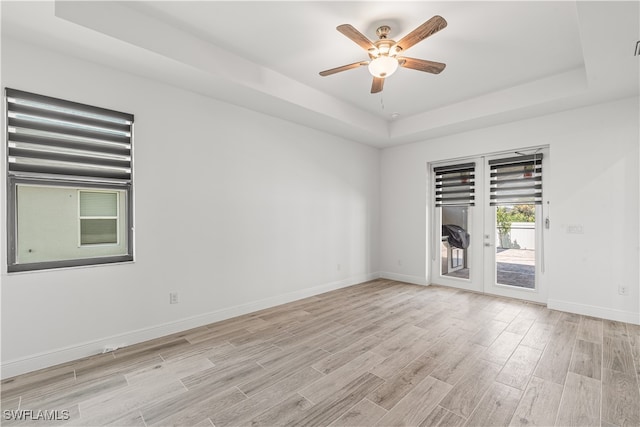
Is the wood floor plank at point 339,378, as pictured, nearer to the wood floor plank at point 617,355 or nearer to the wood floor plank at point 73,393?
the wood floor plank at point 73,393

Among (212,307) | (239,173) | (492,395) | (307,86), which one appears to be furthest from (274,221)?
(492,395)

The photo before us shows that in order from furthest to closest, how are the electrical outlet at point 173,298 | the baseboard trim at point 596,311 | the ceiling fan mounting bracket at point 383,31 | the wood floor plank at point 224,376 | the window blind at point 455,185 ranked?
the window blind at point 455,185 < the baseboard trim at point 596,311 < the electrical outlet at point 173,298 < the ceiling fan mounting bracket at point 383,31 < the wood floor plank at point 224,376

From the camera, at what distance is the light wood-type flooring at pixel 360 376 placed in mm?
1909

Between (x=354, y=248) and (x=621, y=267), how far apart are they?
3.67 meters

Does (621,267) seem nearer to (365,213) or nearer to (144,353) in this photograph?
(365,213)

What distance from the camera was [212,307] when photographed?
355cm

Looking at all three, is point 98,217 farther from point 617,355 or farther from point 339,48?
point 617,355

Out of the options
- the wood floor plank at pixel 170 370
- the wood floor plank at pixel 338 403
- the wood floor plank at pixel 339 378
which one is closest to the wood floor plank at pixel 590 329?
the wood floor plank at pixel 339 378

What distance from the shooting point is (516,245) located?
179 inches

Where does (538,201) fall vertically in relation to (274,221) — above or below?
above

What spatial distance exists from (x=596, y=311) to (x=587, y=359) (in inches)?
61.5

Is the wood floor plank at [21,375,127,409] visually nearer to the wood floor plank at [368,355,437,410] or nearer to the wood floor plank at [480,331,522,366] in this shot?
the wood floor plank at [368,355,437,410]

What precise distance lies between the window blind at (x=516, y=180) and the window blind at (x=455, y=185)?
13.0 inches

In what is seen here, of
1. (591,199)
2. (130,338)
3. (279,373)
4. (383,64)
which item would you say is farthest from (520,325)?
(130,338)
